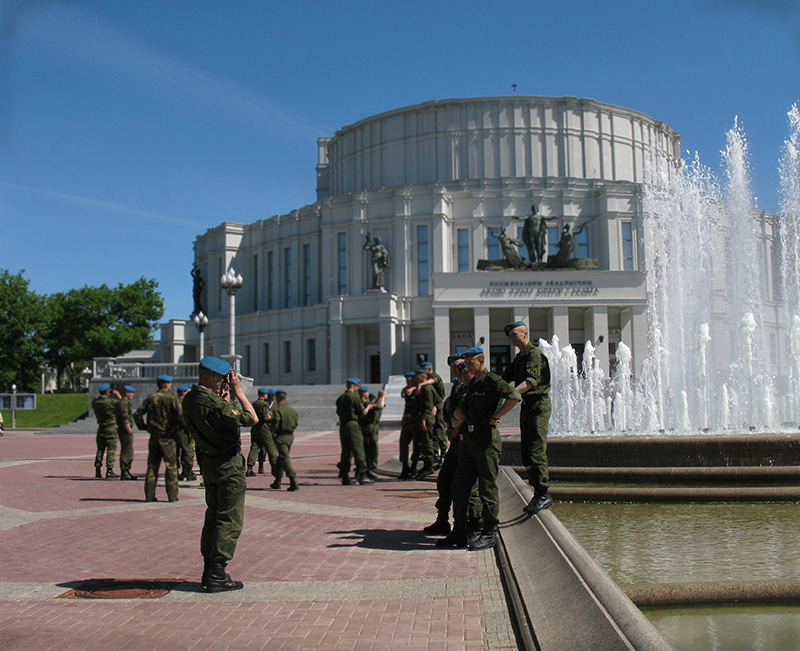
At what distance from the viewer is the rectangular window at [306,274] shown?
195 ft

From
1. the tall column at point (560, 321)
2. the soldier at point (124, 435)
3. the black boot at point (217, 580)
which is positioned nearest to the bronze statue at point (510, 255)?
the tall column at point (560, 321)

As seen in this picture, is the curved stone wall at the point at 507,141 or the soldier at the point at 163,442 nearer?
the soldier at the point at 163,442

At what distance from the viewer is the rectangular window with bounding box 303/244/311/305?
59447 millimetres

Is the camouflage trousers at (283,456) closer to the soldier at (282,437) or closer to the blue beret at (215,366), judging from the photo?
the soldier at (282,437)

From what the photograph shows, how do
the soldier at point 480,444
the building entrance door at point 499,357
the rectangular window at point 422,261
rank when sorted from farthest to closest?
the rectangular window at point 422,261 < the building entrance door at point 499,357 < the soldier at point 480,444

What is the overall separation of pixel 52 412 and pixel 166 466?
4535 centimetres

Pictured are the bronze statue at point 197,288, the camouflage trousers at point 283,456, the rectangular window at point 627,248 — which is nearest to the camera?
the camouflage trousers at point 283,456

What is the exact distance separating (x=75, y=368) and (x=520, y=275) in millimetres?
67962

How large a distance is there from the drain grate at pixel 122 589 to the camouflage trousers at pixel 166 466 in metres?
5.05

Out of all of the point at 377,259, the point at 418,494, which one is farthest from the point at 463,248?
the point at 418,494

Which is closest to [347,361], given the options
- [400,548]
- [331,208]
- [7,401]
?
[331,208]

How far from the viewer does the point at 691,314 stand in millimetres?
42875

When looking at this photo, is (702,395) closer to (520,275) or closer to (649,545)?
(649,545)

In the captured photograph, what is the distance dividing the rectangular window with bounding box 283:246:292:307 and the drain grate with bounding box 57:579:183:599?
5482cm
